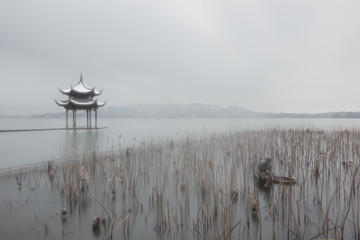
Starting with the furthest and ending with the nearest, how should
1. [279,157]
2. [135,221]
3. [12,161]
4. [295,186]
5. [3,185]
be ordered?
[12,161], [279,157], [3,185], [295,186], [135,221]

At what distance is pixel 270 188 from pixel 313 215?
94cm

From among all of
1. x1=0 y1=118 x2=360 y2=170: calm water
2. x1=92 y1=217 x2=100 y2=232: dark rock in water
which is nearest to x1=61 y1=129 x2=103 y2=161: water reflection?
x1=0 y1=118 x2=360 y2=170: calm water

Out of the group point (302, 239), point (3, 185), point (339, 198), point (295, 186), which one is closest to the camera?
point (302, 239)

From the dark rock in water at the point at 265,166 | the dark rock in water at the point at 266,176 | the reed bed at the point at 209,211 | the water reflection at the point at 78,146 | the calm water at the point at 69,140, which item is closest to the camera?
the reed bed at the point at 209,211

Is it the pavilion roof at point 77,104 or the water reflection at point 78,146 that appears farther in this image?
the pavilion roof at point 77,104

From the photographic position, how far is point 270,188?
334 centimetres

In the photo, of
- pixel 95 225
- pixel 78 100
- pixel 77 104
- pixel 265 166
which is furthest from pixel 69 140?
pixel 265 166

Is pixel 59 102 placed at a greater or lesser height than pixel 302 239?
greater

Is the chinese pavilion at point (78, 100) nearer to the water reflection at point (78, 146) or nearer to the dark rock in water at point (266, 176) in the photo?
the water reflection at point (78, 146)

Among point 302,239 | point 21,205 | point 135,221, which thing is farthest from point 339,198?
point 21,205

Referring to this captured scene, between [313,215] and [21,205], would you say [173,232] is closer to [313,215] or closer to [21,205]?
[313,215]

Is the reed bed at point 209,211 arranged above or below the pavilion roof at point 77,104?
below

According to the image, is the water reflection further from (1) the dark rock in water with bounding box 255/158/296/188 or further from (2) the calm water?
(1) the dark rock in water with bounding box 255/158/296/188

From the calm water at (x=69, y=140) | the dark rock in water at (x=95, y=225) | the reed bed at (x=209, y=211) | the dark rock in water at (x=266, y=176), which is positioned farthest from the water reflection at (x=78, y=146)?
the dark rock in water at (x=266, y=176)
